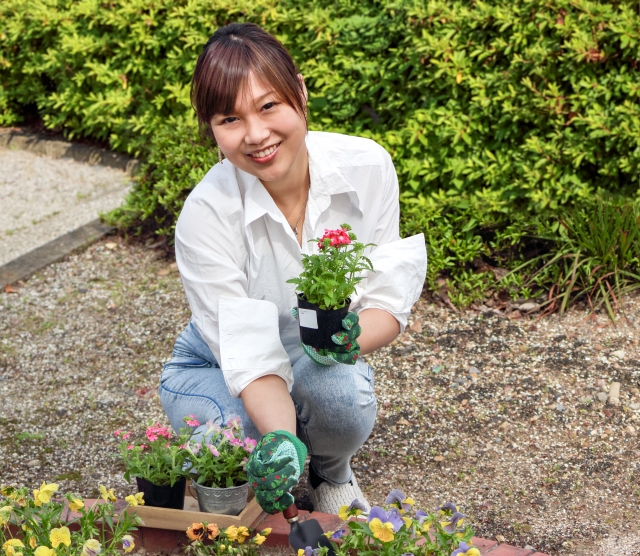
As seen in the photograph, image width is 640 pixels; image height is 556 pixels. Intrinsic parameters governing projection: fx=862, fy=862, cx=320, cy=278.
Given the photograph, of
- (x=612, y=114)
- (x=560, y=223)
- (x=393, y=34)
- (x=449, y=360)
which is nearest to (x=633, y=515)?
(x=449, y=360)

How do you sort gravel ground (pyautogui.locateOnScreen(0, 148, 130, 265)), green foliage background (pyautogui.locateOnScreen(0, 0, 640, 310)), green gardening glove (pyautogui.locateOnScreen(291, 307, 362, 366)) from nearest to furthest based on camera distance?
green gardening glove (pyautogui.locateOnScreen(291, 307, 362, 366)) → green foliage background (pyautogui.locateOnScreen(0, 0, 640, 310)) → gravel ground (pyautogui.locateOnScreen(0, 148, 130, 265))

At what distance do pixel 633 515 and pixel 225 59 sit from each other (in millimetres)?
1791

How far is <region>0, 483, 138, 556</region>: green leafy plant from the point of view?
1.83m

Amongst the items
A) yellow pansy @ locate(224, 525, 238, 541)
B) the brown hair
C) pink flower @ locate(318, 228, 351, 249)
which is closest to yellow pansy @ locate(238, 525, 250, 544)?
yellow pansy @ locate(224, 525, 238, 541)

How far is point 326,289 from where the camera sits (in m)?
2.06

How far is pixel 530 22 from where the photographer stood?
4.09 meters

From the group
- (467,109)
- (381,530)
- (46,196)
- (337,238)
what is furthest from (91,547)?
(46,196)

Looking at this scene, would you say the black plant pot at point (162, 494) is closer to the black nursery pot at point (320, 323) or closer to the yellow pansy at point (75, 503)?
the yellow pansy at point (75, 503)

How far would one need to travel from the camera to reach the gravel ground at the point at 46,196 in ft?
Answer: 17.0

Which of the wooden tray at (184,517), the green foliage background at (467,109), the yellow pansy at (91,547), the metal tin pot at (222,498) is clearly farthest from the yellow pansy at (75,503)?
the green foliage background at (467,109)

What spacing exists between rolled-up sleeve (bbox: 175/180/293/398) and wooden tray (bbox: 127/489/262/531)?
307 mm

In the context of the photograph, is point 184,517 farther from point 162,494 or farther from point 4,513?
point 4,513

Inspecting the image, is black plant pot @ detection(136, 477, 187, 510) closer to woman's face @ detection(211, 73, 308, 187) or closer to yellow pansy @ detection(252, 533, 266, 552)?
yellow pansy @ detection(252, 533, 266, 552)

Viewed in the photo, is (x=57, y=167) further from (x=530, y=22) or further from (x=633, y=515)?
(x=633, y=515)
